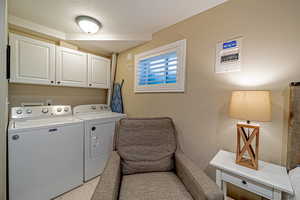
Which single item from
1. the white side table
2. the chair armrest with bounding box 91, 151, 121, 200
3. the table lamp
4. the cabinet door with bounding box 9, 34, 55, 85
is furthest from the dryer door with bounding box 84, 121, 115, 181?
the table lamp

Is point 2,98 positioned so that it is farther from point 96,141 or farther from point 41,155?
→ point 96,141

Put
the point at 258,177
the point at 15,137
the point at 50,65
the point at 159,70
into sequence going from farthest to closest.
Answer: the point at 159,70
the point at 50,65
the point at 15,137
the point at 258,177

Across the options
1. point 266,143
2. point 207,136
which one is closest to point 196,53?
point 207,136

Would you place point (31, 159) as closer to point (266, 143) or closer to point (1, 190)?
point (1, 190)

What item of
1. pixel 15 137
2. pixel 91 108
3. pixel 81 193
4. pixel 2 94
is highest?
pixel 2 94

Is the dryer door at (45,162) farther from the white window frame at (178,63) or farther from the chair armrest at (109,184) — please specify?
the white window frame at (178,63)

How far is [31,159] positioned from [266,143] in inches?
95.9

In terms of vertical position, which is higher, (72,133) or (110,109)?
(110,109)

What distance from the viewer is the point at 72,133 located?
5.51ft

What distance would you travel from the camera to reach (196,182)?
3.12 ft

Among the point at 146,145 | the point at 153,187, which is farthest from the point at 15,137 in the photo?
the point at 153,187

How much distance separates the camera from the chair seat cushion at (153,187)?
1.01m

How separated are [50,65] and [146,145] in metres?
1.88

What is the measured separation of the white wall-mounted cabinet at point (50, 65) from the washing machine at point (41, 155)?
0.47 metres
